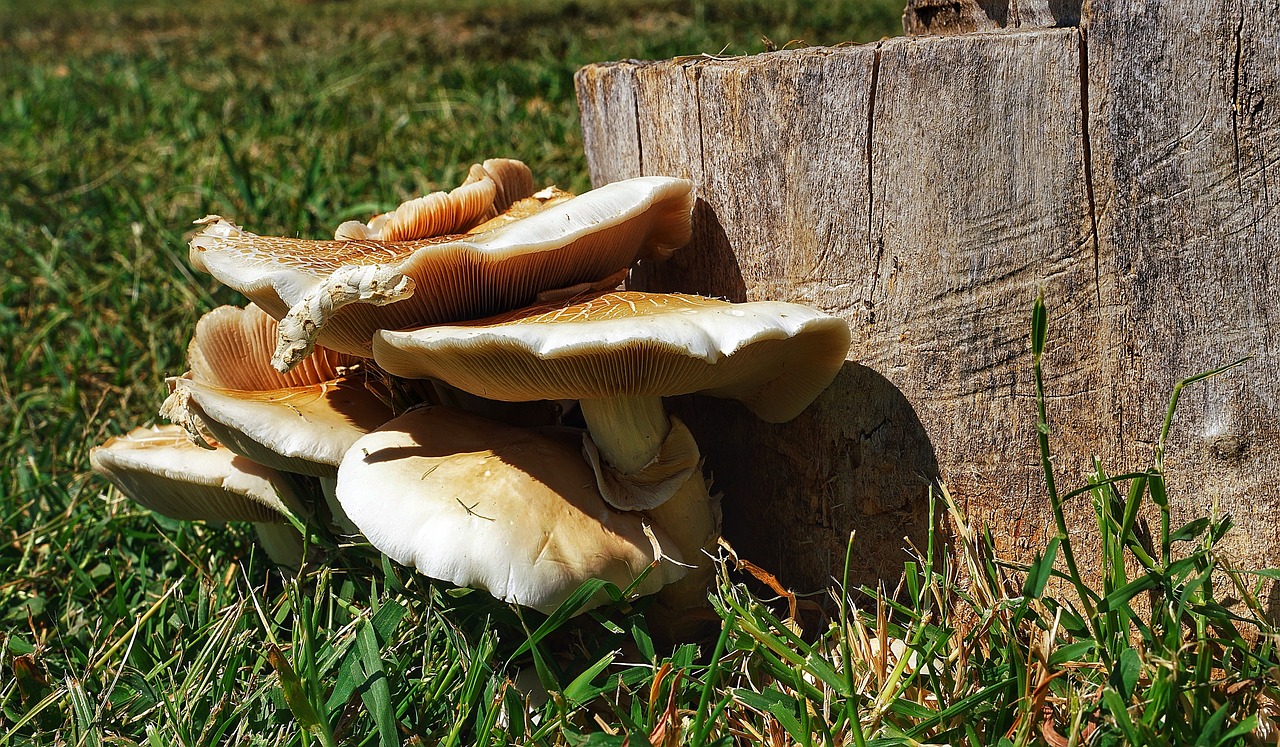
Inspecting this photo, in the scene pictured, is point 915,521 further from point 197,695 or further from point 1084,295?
point 197,695

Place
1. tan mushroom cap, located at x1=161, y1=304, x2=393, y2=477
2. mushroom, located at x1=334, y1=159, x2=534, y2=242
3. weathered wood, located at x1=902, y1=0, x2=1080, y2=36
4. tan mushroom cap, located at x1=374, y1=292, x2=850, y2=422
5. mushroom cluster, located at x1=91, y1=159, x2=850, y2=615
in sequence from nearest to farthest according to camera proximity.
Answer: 1. tan mushroom cap, located at x1=374, y1=292, x2=850, y2=422
2. mushroom cluster, located at x1=91, y1=159, x2=850, y2=615
3. weathered wood, located at x1=902, y1=0, x2=1080, y2=36
4. tan mushroom cap, located at x1=161, y1=304, x2=393, y2=477
5. mushroom, located at x1=334, y1=159, x2=534, y2=242

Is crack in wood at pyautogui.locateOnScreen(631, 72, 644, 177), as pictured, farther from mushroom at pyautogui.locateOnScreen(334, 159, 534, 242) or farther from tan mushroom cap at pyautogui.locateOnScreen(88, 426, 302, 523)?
tan mushroom cap at pyautogui.locateOnScreen(88, 426, 302, 523)

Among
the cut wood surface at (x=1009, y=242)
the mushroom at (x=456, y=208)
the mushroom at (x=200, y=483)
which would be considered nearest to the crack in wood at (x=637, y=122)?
the cut wood surface at (x=1009, y=242)

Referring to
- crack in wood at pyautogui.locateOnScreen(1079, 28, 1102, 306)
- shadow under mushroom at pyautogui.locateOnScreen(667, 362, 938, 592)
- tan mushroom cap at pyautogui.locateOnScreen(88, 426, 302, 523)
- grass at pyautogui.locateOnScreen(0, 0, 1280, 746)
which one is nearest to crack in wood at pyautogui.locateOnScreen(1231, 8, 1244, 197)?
crack in wood at pyautogui.locateOnScreen(1079, 28, 1102, 306)

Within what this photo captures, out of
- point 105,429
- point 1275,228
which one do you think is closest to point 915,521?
point 1275,228

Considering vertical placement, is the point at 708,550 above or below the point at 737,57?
below

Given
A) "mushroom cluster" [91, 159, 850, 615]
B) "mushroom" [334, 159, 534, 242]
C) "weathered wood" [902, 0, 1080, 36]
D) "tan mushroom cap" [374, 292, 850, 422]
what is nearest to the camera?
"tan mushroom cap" [374, 292, 850, 422]
